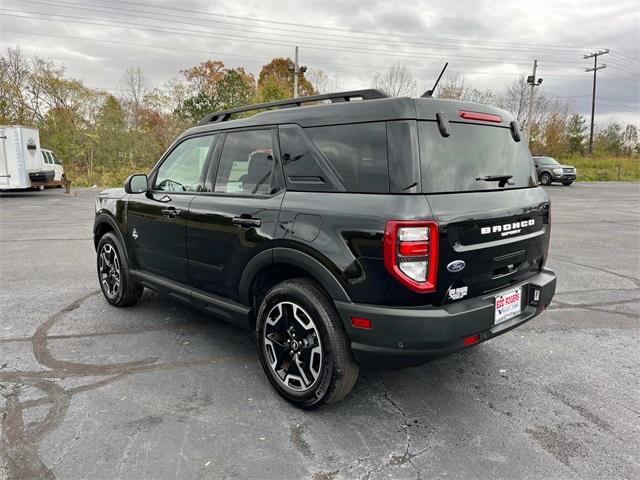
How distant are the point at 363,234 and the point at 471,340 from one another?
887 mm

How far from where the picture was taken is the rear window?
2.45 metres

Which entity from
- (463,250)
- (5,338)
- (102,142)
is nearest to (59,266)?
(5,338)

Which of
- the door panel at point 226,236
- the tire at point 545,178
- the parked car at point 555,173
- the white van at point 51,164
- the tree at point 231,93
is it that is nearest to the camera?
the door panel at point 226,236

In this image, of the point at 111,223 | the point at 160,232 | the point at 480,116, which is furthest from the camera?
the point at 111,223

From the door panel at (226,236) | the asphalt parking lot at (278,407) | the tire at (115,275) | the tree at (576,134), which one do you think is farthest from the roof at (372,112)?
the tree at (576,134)

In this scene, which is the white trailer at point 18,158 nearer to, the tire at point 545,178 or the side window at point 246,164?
the side window at point 246,164

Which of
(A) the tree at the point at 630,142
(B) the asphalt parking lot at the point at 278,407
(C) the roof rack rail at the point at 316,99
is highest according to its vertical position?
(A) the tree at the point at 630,142

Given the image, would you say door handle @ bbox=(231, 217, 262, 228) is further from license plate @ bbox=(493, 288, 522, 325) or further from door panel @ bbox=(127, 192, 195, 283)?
license plate @ bbox=(493, 288, 522, 325)

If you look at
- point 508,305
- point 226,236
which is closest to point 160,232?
point 226,236

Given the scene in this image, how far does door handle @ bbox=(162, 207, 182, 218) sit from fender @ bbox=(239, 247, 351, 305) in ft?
3.21

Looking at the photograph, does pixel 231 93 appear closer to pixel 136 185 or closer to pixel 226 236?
pixel 136 185

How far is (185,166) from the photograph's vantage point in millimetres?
3932

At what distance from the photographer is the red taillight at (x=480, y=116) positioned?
8.91 feet

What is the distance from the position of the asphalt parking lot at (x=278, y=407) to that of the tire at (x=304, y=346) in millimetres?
166
